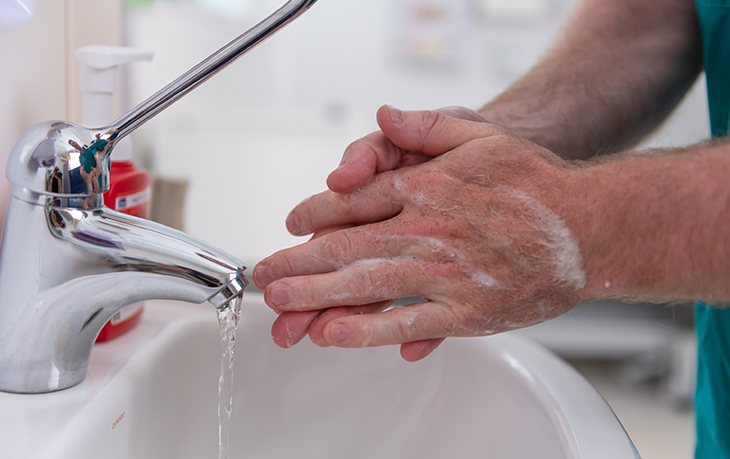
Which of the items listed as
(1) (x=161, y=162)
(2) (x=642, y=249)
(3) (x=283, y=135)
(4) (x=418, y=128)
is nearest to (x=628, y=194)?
(2) (x=642, y=249)

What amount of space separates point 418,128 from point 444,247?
9cm

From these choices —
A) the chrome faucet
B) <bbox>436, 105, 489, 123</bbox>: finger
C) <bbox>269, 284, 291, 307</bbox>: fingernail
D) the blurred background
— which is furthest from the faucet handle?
the blurred background

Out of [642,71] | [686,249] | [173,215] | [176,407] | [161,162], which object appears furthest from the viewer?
[161,162]

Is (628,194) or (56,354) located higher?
(628,194)

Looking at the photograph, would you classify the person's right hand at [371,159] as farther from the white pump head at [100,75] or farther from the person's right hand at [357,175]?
the white pump head at [100,75]

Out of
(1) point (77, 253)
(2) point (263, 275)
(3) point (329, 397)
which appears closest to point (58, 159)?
(1) point (77, 253)

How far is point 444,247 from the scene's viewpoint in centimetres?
35

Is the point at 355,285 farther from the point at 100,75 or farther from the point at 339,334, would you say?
the point at 100,75

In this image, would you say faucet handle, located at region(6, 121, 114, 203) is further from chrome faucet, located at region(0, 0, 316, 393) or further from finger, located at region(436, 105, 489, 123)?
finger, located at region(436, 105, 489, 123)

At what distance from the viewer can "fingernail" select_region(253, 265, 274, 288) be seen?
Answer: 1.29 feet

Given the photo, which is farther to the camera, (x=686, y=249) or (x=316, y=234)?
(x=316, y=234)

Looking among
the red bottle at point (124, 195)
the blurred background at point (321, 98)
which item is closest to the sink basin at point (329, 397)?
the red bottle at point (124, 195)

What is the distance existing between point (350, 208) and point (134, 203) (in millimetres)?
162

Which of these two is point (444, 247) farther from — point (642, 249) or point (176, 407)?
point (176, 407)
